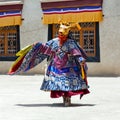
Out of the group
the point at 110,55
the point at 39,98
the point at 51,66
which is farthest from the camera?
the point at 110,55

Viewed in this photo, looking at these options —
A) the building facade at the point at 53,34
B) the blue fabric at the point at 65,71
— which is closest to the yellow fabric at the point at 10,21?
the building facade at the point at 53,34

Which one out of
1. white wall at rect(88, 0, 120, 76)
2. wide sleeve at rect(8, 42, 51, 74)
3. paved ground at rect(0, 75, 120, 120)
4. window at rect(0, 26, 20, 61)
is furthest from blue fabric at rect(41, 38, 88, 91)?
window at rect(0, 26, 20, 61)

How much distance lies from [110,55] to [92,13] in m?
1.81

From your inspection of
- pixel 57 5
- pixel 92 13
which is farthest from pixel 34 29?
pixel 92 13

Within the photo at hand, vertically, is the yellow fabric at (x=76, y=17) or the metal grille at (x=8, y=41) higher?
the yellow fabric at (x=76, y=17)

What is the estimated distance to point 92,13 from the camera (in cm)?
2056

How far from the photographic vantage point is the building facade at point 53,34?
2027 cm

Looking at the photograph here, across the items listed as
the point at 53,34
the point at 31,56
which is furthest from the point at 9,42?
the point at 31,56

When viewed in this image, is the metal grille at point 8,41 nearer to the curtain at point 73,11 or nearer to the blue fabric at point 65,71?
the curtain at point 73,11

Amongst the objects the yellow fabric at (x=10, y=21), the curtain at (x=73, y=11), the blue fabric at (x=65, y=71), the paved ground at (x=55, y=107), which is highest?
the curtain at (x=73, y=11)

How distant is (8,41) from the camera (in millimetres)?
23297

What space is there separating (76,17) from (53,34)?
Answer: 53.2 inches

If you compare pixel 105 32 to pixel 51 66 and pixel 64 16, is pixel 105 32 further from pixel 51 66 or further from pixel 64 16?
pixel 51 66

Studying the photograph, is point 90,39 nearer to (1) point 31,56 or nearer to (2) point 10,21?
(2) point 10,21
